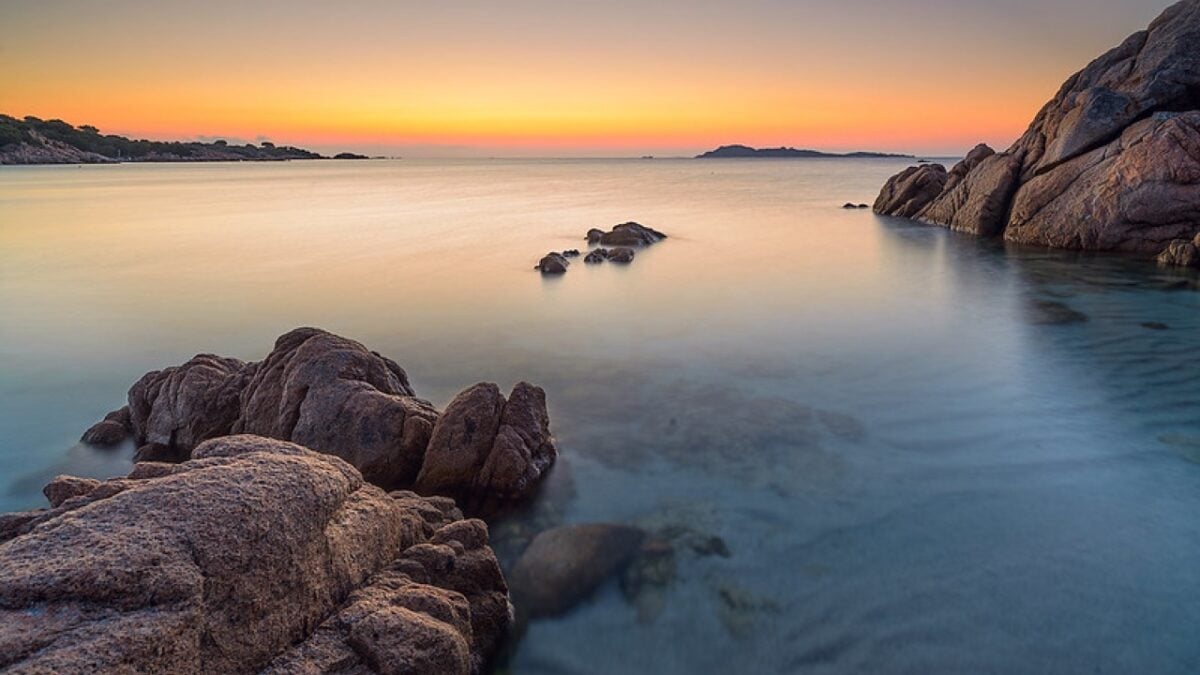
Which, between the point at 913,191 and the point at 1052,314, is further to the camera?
the point at 913,191

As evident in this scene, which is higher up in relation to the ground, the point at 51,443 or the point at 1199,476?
the point at 1199,476

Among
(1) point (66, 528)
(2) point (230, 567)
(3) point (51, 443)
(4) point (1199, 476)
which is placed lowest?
(3) point (51, 443)

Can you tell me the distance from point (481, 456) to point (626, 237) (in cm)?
2016

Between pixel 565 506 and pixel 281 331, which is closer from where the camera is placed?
pixel 565 506

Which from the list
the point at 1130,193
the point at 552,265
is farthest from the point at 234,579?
the point at 1130,193

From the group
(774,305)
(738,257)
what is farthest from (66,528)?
(738,257)

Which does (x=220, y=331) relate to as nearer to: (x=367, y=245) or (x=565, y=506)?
(x=565, y=506)

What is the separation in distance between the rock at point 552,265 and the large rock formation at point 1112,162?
16.2 m

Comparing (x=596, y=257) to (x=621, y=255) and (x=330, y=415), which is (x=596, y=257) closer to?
(x=621, y=255)

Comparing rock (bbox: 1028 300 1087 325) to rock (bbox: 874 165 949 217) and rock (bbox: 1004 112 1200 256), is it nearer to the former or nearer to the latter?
rock (bbox: 1004 112 1200 256)

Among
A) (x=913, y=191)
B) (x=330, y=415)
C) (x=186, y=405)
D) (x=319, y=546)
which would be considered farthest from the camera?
(x=913, y=191)

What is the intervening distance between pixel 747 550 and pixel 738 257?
18503 millimetres

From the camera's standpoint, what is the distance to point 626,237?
26.0 meters

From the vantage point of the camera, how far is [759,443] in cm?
792
